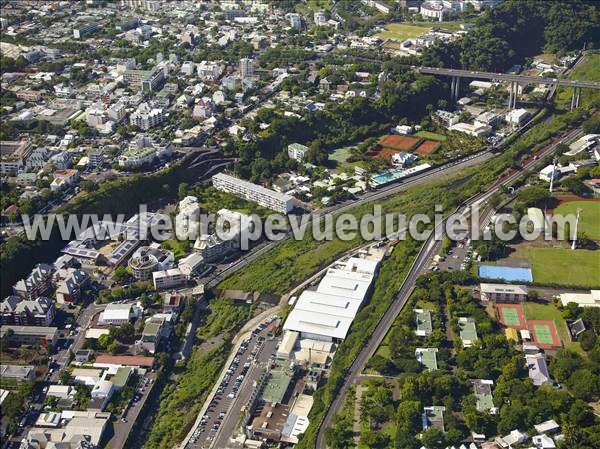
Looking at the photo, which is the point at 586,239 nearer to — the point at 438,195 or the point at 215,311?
the point at 438,195

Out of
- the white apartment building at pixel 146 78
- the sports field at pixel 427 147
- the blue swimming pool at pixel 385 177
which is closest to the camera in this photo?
the blue swimming pool at pixel 385 177

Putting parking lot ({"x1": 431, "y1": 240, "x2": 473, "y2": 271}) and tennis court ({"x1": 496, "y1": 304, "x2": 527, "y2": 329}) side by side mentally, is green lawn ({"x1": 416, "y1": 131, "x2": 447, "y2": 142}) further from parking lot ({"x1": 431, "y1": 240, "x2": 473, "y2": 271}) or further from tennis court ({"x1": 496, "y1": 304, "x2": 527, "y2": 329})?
tennis court ({"x1": 496, "y1": 304, "x2": 527, "y2": 329})

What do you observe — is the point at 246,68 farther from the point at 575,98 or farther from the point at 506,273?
the point at 506,273

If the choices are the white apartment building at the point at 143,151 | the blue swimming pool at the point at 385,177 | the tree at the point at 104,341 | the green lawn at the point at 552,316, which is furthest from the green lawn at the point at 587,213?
the tree at the point at 104,341

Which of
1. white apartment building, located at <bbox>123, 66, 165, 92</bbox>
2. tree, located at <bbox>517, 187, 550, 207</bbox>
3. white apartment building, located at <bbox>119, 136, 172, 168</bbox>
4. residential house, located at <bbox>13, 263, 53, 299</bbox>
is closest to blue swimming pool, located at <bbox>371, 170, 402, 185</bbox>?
tree, located at <bbox>517, 187, 550, 207</bbox>

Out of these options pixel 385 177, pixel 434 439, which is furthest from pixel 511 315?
pixel 385 177

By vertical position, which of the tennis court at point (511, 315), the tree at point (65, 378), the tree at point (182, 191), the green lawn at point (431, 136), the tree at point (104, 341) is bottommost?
the tree at point (65, 378)

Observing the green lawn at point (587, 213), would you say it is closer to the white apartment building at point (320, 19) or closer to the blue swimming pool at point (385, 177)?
the blue swimming pool at point (385, 177)

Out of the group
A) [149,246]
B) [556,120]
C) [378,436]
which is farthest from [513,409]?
[556,120]
